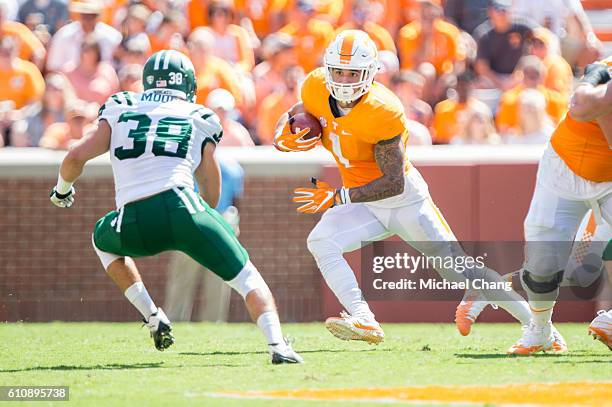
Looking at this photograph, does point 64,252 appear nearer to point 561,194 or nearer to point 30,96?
point 30,96

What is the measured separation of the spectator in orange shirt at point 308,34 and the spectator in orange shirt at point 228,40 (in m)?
0.50

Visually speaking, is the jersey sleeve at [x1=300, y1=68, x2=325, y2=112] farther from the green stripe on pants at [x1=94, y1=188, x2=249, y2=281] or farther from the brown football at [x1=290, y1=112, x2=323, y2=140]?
the green stripe on pants at [x1=94, y1=188, x2=249, y2=281]

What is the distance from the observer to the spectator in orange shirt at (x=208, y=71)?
12.5 metres

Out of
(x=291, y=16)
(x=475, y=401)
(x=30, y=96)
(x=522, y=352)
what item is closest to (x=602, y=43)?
(x=291, y=16)

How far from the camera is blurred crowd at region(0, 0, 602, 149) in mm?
Result: 12312

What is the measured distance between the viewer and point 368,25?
44.3 feet

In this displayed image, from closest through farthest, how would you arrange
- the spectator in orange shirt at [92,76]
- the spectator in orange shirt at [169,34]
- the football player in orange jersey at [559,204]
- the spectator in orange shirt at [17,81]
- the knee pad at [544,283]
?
1. the football player in orange jersey at [559,204]
2. the knee pad at [544,283]
3. the spectator in orange shirt at [92,76]
4. the spectator in orange shirt at [17,81]
5. the spectator in orange shirt at [169,34]

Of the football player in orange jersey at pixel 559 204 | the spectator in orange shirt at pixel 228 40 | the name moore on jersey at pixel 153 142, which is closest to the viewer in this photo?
the name moore on jersey at pixel 153 142

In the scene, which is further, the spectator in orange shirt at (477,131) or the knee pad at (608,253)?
the spectator in orange shirt at (477,131)

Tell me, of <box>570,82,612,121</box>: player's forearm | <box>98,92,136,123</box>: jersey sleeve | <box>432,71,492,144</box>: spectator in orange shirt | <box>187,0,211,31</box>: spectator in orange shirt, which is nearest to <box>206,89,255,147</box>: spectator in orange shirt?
<box>432,71,492,144</box>: spectator in orange shirt

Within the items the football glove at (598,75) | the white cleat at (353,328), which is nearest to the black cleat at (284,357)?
the white cleat at (353,328)

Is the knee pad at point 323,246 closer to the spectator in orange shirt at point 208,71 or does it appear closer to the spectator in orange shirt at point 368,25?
the spectator in orange shirt at point 208,71

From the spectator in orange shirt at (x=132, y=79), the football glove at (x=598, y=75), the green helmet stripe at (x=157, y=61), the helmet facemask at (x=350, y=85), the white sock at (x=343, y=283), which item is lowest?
the white sock at (x=343, y=283)

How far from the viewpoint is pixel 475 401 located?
5.61 metres
